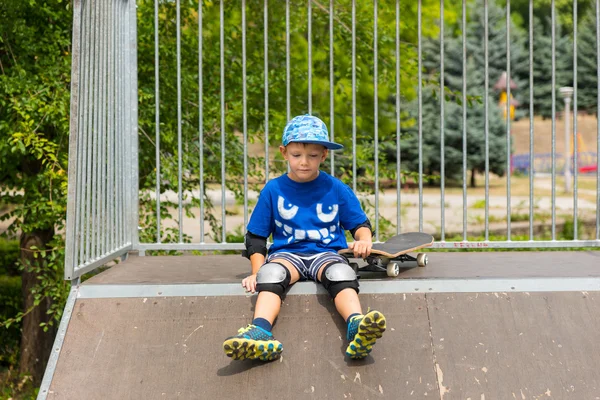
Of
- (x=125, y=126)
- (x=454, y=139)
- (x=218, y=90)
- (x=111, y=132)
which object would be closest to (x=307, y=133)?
(x=111, y=132)

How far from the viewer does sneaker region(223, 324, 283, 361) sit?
10.1ft

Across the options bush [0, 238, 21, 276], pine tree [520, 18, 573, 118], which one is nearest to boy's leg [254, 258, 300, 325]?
bush [0, 238, 21, 276]

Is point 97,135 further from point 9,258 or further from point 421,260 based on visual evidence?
point 9,258

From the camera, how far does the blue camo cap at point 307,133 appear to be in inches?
143

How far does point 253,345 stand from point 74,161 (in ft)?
4.27

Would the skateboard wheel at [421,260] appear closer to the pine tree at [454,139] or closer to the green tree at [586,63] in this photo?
the pine tree at [454,139]

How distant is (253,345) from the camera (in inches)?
123

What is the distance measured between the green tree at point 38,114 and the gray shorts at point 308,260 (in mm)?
2161

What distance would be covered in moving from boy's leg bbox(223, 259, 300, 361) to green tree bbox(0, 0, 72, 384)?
235 cm

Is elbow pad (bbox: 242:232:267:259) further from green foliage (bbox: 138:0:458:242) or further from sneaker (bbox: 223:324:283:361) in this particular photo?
green foliage (bbox: 138:0:458:242)

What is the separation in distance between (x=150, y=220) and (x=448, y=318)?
280 centimetres

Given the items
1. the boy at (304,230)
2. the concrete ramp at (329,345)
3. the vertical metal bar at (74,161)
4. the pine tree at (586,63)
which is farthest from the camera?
the pine tree at (586,63)

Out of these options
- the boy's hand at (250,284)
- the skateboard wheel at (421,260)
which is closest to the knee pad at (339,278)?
the boy's hand at (250,284)

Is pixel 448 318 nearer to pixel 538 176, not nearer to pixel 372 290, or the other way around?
pixel 372 290
